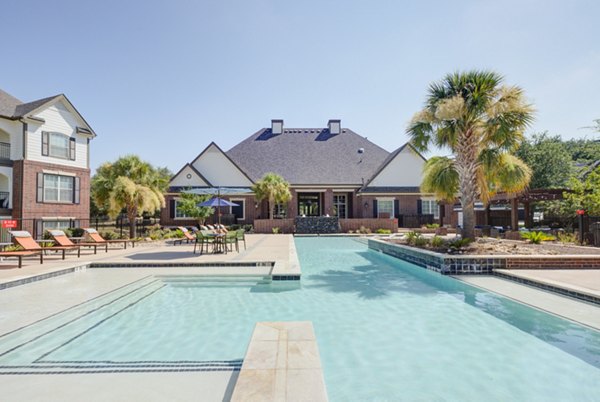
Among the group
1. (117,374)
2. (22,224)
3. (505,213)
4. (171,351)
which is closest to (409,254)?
(171,351)

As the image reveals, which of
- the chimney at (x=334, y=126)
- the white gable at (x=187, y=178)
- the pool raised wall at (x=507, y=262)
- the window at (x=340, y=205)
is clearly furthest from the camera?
the chimney at (x=334, y=126)

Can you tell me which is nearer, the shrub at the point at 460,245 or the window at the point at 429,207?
the shrub at the point at 460,245

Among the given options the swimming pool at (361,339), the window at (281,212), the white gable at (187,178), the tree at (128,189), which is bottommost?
the swimming pool at (361,339)

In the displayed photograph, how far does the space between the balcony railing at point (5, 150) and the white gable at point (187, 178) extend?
1042 centimetres

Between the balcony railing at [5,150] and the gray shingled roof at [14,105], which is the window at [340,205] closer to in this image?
the gray shingled roof at [14,105]

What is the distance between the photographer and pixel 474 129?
34.3 feet

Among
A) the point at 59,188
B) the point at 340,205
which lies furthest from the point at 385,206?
the point at 59,188

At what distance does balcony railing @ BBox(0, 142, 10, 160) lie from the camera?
1791 cm

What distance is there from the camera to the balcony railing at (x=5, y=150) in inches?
705

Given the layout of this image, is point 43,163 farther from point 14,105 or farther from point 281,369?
point 281,369

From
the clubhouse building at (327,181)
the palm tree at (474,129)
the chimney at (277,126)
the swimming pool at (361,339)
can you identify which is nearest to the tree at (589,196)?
the palm tree at (474,129)

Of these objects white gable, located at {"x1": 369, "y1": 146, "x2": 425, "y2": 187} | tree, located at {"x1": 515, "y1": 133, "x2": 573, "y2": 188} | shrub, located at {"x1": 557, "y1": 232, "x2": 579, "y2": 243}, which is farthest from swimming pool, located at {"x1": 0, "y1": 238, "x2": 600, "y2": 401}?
tree, located at {"x1": 515, "y1": 133, "x2": 573, "y2": 188}

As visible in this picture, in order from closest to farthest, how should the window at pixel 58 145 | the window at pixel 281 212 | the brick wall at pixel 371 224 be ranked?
the window at pixel 58 145 → the brick wall at pixel 371 224 → the window at pixel 281 212

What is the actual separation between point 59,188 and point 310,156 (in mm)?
19754
